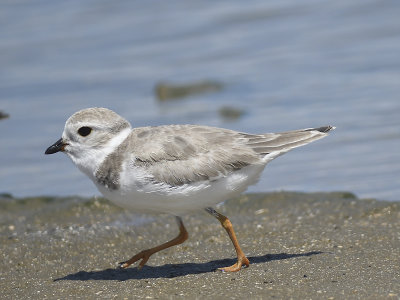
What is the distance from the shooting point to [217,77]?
552 inches

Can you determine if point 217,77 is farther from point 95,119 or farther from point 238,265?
point 238,265

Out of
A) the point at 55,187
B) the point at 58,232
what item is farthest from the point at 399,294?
the point at 55,187

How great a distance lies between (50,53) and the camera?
51.5ft

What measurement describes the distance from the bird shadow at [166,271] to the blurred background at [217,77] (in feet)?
8.40

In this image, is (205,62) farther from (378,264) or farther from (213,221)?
(378,264)

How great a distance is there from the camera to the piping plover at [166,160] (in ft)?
20.7

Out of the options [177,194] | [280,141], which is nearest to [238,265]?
[177,194]

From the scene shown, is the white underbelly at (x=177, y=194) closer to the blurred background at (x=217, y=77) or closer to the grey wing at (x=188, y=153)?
the grey wing at (x=188, y=153)

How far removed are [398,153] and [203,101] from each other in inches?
166

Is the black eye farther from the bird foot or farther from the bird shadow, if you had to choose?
the bird foot

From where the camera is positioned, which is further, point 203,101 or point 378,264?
point 203,101

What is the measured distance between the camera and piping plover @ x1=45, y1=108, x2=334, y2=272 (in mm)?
6316

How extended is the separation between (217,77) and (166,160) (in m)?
7.74

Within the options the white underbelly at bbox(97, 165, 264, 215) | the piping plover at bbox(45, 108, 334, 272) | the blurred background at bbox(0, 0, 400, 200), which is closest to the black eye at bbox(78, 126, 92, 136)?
the piping plover at bbox(45, 108, 334, 272)
